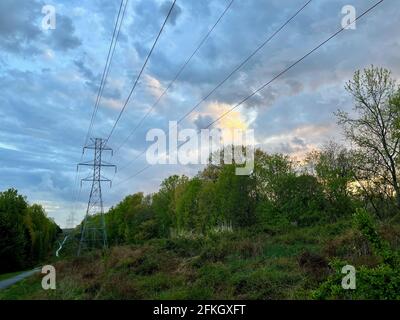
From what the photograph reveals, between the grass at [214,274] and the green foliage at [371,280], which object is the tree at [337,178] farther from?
the green foliage at [371,280]

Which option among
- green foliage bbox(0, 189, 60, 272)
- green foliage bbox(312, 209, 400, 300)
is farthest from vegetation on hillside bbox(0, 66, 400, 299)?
green foliage bbox(0, 189, 60, 272)

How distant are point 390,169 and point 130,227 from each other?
198ft

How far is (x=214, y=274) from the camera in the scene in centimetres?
1753

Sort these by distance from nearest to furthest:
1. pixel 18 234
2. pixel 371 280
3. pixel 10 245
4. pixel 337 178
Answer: pixel 371 280 → pixel 337 178 → pixel 10 245 → pixel 18 234

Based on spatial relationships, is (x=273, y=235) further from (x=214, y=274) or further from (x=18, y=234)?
(x=18, y=234)

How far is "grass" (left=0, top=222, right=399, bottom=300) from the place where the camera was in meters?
14.5

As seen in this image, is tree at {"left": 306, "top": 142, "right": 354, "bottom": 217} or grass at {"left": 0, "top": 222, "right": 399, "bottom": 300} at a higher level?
tree at {"left": 306, "top": 142, "right": 354, "bottom": 217}

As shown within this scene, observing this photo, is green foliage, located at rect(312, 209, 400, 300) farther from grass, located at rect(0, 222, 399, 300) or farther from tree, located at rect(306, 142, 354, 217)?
tree, located at rect(306, 142, 354, 217)

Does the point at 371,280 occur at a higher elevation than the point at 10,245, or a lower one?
higher

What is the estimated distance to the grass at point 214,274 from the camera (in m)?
14.5

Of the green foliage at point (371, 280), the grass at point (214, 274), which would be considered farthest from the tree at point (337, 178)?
the green foliage at point (371, 280)

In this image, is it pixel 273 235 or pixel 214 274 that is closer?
pixel 214 274

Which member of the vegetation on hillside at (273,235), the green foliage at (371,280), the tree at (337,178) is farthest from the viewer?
the tree at (337,178)

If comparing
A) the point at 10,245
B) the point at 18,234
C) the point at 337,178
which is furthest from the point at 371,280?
the point at 18,234
